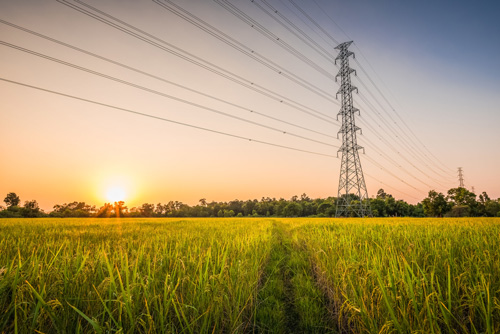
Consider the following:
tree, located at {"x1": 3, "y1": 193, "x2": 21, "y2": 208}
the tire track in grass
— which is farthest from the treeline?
the tire track in grass

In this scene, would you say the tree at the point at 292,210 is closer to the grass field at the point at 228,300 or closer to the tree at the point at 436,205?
the tree at the point at 436,205

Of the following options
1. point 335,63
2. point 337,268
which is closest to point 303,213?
point 335,63

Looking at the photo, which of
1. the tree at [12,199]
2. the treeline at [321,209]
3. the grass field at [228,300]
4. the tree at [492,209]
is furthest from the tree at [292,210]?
the tree at [12,199]

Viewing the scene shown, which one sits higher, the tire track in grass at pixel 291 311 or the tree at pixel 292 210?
the tire track in grass at pixel 291 311

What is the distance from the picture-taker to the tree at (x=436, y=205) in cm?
5462

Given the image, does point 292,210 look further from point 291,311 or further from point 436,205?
point 291,311

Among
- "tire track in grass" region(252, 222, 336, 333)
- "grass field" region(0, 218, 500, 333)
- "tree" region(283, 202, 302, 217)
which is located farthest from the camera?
"tree" region(283, 202, 302, 217)

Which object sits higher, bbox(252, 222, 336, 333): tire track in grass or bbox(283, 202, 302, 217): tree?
bbox(252, 222, 336, 333): tire track in grass

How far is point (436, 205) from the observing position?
55.5 metres

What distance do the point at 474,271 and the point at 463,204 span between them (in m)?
79.5

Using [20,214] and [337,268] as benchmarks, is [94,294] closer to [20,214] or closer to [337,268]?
[337,268]

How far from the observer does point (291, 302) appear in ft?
10.2

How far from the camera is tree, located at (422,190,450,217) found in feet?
179

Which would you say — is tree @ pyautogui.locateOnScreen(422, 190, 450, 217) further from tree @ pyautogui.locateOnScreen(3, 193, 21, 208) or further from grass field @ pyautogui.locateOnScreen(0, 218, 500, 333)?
tree @ pyautogui.locateOnScreen(3, 193, 21, 208)
